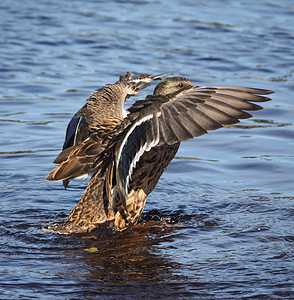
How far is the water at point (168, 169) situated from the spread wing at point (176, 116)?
86cm

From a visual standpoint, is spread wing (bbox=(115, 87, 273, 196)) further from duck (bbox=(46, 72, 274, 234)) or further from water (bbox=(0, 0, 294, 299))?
water (bbox=(0, 0, 294, 299))

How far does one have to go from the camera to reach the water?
486 centimetres

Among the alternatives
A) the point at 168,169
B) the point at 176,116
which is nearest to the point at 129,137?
the point at 176,116

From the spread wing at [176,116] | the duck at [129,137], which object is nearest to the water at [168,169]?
the duck at [129,137]

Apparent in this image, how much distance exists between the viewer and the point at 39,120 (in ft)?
30.5

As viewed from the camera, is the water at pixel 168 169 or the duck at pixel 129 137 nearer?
the water at pixel 168 169

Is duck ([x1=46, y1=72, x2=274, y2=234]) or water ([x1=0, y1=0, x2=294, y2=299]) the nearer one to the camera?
water ([x1=0, y1=0, x2=294, y2=299])

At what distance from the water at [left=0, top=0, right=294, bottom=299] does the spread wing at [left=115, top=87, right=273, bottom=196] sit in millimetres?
855

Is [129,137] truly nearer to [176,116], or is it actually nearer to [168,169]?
[176,116]

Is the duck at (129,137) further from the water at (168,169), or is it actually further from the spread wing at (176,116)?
the water at (168,169)

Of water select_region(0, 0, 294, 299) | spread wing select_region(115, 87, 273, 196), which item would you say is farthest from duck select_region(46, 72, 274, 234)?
water select_region(0, 0, 294, 299)

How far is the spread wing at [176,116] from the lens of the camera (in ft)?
16.1

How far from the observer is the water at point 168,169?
4.86 m

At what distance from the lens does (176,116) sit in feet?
16.4
